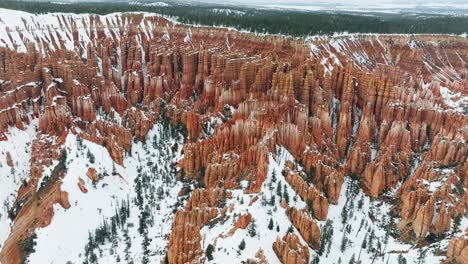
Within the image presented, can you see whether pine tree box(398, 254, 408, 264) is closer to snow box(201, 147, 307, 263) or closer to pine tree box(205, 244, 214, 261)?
snow box(201, 147, 307, 263)

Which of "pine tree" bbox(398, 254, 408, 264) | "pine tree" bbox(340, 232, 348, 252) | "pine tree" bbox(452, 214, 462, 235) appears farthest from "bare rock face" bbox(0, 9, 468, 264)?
"pine tree" bbox(398, 254, 408, 264)

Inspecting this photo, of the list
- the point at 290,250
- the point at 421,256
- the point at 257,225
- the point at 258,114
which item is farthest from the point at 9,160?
the point at 421,256

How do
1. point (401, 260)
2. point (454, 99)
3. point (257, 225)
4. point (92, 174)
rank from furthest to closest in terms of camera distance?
point (454, 99) < point (92, 174) < point (257, 225) < point (401, 260)

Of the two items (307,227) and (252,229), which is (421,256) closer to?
(307,227)

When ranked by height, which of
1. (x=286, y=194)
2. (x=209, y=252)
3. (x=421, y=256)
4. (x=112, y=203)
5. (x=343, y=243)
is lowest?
(x=112, y=203)

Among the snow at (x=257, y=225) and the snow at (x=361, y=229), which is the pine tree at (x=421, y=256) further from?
the snow at (x=257, y=225)

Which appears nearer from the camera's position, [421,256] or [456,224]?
[421,256]

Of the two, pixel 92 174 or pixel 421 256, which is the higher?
pixel 92 174

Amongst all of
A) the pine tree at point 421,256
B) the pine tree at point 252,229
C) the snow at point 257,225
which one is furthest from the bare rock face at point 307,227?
the pine tree at point 421,256
